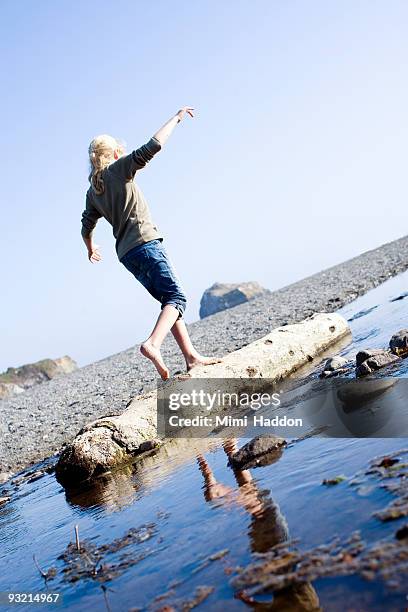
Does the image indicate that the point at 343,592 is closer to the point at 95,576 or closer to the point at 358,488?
the point at 358,488

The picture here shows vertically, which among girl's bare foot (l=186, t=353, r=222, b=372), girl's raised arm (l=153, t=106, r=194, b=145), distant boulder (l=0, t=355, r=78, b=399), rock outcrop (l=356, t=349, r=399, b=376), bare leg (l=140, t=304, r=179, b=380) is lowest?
rock outcrop (l=356, t=349, r=399, b=376)

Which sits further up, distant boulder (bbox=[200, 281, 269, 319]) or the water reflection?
distant boulder (bbox=[200, 281, 269, 319])

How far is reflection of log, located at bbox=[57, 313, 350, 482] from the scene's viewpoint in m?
6.18

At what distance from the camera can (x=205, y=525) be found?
3102 mm

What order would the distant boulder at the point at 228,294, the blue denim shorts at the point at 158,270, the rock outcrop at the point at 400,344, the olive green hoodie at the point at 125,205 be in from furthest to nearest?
the distant boulder at the point at 228,294 < the blue denim shorts at the point at 158,270 < the olive green hoodie at the point at 125,205 < the rock outcrop at the point at 400,344

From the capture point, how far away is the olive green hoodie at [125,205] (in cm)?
615

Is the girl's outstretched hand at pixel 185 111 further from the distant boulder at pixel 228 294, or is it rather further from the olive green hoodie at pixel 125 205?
the distant boulder at pixel 228 294

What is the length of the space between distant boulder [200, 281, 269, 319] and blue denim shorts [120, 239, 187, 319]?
9144 centimetres

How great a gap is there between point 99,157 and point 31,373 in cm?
6135

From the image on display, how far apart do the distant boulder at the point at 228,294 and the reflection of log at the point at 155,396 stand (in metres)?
88.4

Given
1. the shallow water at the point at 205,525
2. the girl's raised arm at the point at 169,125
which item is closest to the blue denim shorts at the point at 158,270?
the girl's raised arm at the point at 169,125

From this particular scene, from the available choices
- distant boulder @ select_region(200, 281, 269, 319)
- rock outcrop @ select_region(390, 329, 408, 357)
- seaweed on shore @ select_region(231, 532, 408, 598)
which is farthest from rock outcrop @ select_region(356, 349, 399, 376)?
distant boulder @ select_region(200, 281, 269, 319)

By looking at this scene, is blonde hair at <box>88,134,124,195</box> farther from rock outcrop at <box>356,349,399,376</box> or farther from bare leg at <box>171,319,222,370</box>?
rock outcrop at <box>356,349,399,376</box>

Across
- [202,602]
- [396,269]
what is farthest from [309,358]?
[396,269]
